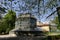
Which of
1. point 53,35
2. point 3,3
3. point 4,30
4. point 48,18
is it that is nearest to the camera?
point 3,3

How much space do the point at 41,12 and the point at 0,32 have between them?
22.4 m

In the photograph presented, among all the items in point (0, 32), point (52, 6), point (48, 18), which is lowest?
point (0, 32)

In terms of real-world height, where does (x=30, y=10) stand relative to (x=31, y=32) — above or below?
above

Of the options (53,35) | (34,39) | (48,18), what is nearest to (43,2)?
(48,18)

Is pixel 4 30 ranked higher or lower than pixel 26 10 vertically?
lower

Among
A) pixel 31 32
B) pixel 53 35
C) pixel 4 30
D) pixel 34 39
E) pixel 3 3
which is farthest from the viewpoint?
pixel 4 30

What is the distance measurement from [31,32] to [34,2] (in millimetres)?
17187

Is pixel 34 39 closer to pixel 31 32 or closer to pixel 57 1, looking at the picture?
pixel 31 32

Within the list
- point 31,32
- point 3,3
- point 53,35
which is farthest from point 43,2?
point 31,32

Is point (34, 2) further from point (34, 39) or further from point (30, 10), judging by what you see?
point (34, 39)

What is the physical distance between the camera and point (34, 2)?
8.13 meters

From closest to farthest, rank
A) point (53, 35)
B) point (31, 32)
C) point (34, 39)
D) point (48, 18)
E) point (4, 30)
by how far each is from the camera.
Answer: point (48, 18) < point (53, 35) < point (34, 39) < point (31, 32) < point (4, 30)

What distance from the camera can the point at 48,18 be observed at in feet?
29.2

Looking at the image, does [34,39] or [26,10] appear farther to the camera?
[34,39]
